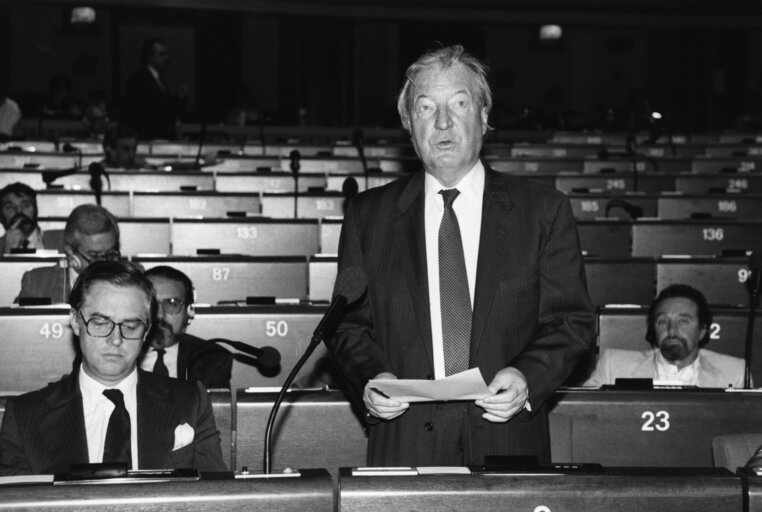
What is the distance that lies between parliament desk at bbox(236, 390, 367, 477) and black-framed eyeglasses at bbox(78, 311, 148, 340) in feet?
1.93

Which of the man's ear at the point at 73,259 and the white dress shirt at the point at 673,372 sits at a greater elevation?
the man's ear at the point at 73,259

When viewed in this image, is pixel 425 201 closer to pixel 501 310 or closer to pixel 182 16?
pixel 501 310

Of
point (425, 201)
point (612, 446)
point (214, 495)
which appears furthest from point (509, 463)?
point (612, 446)

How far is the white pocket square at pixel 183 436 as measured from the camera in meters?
2.84

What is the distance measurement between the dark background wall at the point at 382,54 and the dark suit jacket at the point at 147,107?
11.2ft

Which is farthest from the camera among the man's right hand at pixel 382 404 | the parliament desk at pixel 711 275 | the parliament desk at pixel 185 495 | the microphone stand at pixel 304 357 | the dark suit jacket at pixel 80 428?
the parliament desk at pixel 711 275

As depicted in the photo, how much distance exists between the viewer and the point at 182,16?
20.3 meters

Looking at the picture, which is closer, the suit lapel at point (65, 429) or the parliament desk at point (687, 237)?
the suit lapel at point (65, 429)

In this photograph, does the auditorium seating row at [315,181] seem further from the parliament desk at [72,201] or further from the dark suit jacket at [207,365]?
the dark suit jacket at [207,365]

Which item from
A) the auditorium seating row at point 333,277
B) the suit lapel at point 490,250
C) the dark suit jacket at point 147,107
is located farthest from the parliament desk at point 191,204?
the suit lapel at point 490,250

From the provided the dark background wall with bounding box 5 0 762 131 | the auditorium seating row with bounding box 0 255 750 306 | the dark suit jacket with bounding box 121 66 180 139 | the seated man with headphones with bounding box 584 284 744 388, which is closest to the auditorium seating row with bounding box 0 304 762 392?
the seated man with headphones with bounding box 584 284 744 388

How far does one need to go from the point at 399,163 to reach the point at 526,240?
373 inches

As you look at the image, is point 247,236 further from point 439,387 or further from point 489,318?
point 439,387

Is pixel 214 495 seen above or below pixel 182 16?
below
